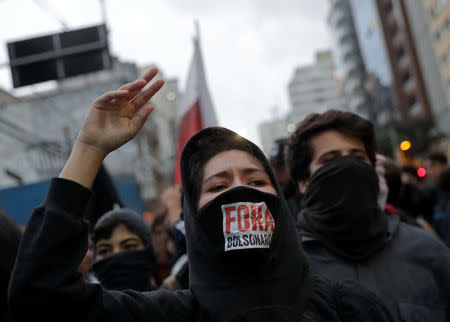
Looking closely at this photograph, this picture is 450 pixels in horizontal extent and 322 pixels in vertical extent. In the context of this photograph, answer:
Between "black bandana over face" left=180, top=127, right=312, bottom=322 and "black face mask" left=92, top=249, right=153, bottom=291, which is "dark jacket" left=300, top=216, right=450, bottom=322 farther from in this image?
"black face mask" left=92, top=249, right=153, bottom=291

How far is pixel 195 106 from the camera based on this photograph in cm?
489

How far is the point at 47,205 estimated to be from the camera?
1.41 meters

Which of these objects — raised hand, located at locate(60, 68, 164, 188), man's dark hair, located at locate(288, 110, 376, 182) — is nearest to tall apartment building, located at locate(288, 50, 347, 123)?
man's dark hair, located at locate(288, 110, 376, 182)

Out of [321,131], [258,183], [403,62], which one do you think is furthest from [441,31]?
[258,183]

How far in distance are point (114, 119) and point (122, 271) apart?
1499 millimetres

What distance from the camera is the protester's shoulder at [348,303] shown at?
1673 mm

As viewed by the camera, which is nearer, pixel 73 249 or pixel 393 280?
pixel 73 249

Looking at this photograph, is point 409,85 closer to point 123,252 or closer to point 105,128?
point 123,252

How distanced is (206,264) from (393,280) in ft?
3.13

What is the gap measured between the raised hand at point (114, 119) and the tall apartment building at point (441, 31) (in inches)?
1730

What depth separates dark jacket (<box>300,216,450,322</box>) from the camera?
2.07m

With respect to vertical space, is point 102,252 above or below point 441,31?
below

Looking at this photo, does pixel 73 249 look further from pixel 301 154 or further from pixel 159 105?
pixel 159 105

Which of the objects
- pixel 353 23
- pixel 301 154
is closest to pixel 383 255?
pixel 301 154
